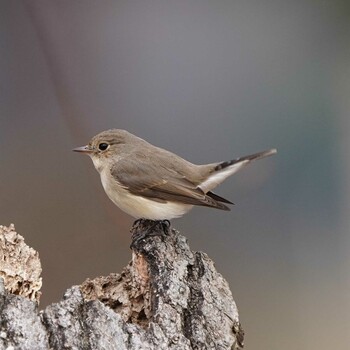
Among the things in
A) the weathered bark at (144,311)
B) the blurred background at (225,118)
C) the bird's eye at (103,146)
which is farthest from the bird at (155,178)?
the blurred background at (225,118)

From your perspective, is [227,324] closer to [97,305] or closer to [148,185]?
[97,305]

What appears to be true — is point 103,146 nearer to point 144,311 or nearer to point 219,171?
point 219,171

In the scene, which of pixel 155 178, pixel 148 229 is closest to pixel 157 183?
pixel 155 178

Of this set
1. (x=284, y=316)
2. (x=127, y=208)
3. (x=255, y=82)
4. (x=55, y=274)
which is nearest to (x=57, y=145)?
(x=55, y=274)

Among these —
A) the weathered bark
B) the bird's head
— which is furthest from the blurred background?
the weathered bark

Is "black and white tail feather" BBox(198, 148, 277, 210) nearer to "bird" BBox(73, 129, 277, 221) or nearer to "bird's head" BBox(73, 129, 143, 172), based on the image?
"bird" BBox(73, 129, 277, 221)

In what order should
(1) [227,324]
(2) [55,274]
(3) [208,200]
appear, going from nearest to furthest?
(1) [227,324], (3) [208,200], (2) [55,274]

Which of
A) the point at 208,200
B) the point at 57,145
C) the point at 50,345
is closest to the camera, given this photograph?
the point at 50,345
